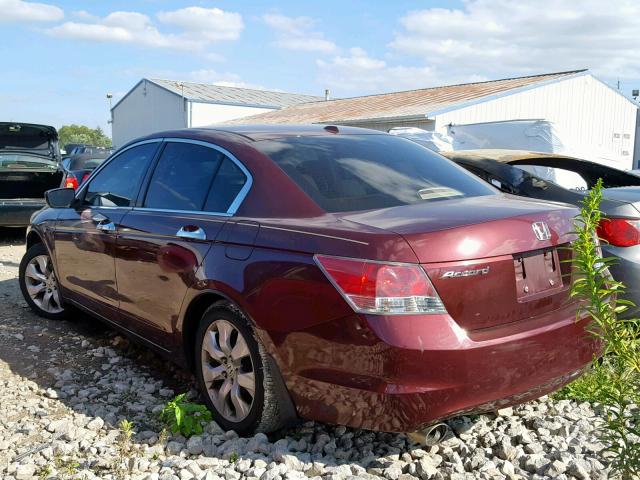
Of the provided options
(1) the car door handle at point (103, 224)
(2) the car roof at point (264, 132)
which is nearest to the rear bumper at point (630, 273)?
(2) the car roof at point (264, 132)

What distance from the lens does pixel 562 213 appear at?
310 cm

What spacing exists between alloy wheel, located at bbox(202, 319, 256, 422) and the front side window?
1384 millimetres

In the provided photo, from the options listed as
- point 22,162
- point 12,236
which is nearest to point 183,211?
point 22,162

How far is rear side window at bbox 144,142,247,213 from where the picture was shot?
3.53m

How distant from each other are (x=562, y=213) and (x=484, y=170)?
2020 millimetres

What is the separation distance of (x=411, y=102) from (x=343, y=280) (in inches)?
828

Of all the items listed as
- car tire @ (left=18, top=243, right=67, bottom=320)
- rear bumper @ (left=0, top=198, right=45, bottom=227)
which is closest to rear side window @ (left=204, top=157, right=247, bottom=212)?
car tire @ (left=18, top=243, right=67, bottom=320)

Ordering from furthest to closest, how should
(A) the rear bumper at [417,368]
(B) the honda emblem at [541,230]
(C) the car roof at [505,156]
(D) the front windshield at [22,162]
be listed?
(D) the front windshield at [22,162]
(C) the car roof at [505,156]
(B) the honda emblem at [541,230]
(A) the rear bumper at [417,368]

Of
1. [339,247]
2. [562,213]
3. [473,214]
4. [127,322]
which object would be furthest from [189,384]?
[562,213]

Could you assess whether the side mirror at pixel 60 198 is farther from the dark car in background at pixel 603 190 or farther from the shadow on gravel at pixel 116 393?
the dark car in background at pixel 603 190

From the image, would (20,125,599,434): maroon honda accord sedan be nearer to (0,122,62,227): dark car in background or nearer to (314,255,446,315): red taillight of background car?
(314,255,446,315): red taillight of background car

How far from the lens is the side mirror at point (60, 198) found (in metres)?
5.15

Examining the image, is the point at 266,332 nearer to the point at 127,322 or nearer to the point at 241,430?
the point at 241,430

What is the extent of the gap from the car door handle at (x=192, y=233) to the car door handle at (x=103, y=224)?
0.94 meters
